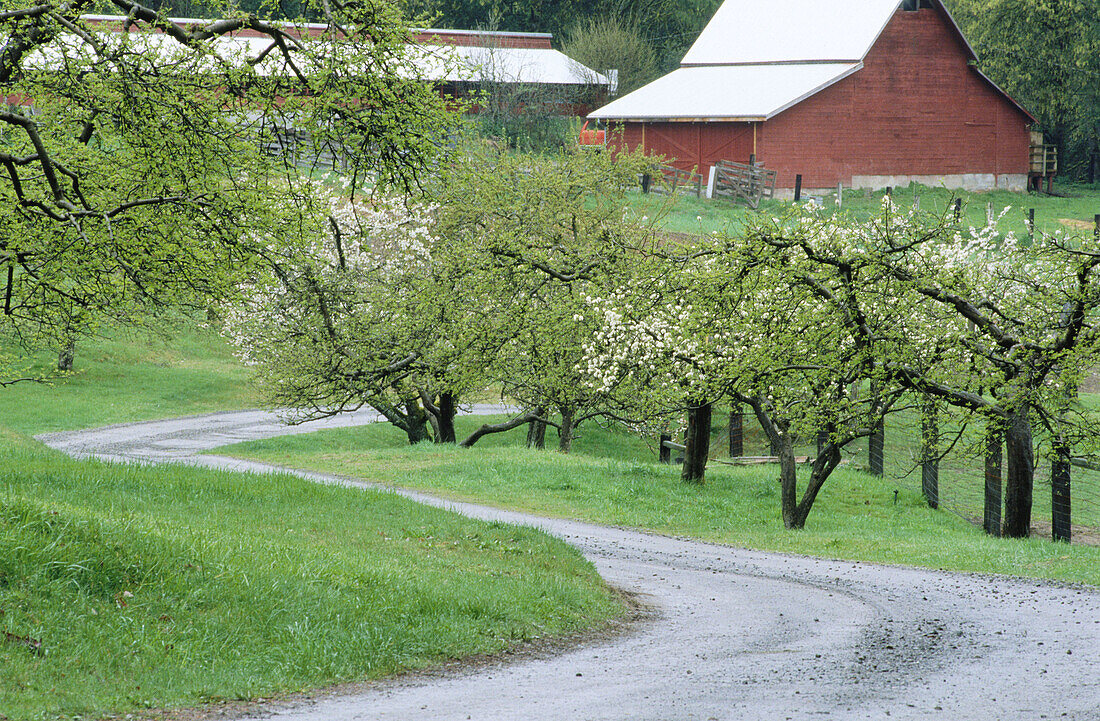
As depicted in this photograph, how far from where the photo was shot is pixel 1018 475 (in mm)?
16328

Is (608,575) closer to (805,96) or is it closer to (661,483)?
(661,483)

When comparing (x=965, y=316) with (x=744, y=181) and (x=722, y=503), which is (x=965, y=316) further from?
(x=744, y=181)

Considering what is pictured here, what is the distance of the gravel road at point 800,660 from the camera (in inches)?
269

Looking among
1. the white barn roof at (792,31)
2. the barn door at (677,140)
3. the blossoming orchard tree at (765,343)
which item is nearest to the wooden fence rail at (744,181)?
the barn door at (677,140)

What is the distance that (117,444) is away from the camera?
29.8 m

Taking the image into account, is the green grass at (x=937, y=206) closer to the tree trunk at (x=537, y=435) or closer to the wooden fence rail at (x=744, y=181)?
the wooden fence rail at (x=744, y=181)

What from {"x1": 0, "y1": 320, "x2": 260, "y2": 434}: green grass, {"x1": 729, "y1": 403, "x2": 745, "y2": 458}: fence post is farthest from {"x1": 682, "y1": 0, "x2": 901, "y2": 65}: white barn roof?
{"x1": 0, "y1": 320, "x2": 260, "y2": 434}: green grass

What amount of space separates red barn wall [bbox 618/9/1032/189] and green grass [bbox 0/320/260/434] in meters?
24.0

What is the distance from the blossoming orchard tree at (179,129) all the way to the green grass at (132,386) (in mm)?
20070

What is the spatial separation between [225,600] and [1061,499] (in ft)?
44.5

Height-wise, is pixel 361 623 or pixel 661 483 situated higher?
pixel 361 623

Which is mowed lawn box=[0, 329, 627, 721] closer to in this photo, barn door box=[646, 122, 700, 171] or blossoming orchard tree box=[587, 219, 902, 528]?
blossoming orchard tree box=[587, 219, 902, 528]

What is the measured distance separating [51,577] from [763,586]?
7.69 m

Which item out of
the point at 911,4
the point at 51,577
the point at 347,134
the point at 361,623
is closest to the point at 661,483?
the point at 347,134
